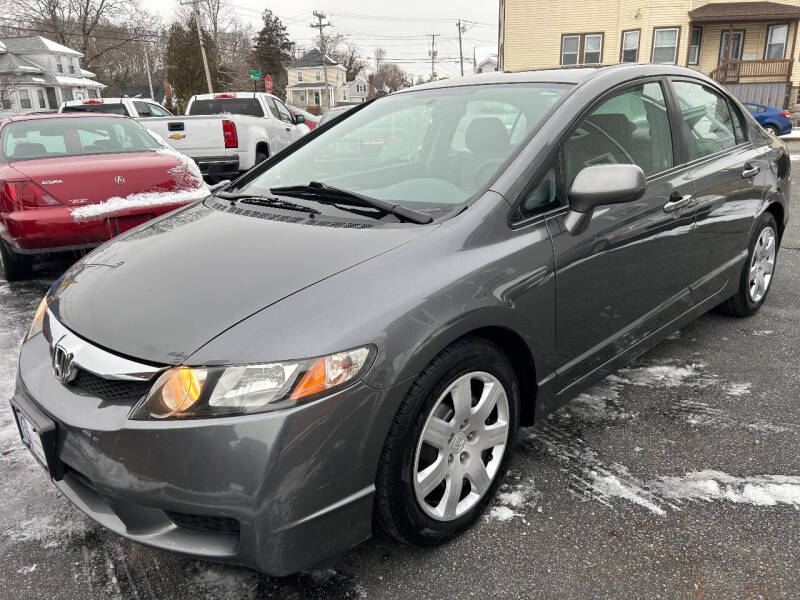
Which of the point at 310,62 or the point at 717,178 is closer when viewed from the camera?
the point at 717,178

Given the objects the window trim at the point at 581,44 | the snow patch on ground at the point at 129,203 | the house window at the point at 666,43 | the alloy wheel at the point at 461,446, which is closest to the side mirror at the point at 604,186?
the alloy wheel at the point at 461,446

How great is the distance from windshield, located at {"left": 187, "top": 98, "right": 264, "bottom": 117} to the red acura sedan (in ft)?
23.6

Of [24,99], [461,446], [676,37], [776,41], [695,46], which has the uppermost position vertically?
[676,37]

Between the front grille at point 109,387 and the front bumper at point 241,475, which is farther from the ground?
the front grille at point 109,387

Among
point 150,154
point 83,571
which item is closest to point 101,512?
A: point 83,571

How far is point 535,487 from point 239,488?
4.33 ft

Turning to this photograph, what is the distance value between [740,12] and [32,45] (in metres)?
52.3

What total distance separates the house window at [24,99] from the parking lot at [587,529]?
5611 cm

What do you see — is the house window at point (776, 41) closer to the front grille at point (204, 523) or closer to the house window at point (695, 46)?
the house window at point (695, 46)

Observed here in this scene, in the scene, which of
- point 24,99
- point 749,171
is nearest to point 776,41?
point 749,171

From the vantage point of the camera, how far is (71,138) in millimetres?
5922

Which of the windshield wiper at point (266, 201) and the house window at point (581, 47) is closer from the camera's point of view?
the windshield wiper at point (266, 201)

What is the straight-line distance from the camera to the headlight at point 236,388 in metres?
1.66

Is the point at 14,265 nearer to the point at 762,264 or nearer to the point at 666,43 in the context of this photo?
the point at 762,264
